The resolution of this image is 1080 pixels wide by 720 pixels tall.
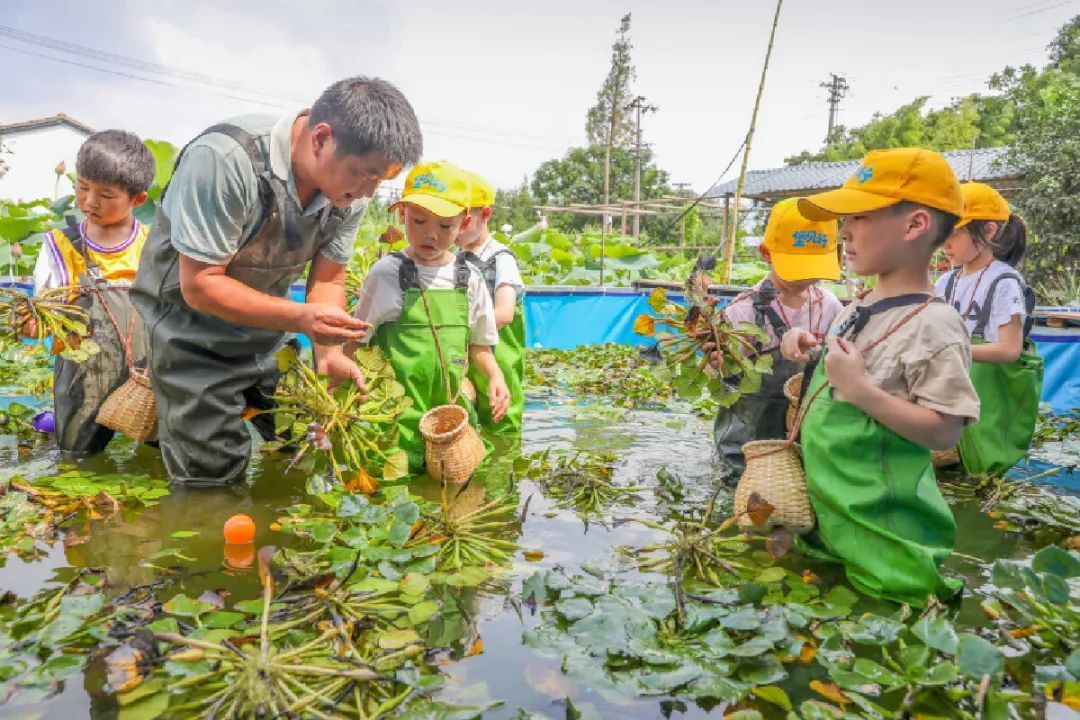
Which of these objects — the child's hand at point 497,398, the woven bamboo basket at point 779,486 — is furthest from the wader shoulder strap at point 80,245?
the woven bamboo basket at point 779,486

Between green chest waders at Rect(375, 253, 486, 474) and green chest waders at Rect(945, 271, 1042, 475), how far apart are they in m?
2.44

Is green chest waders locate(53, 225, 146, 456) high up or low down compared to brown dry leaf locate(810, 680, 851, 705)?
up

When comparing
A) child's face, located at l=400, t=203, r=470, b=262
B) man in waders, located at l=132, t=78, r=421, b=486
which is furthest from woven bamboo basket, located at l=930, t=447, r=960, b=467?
man in waders, located at l=132, t=78, r=421, b=486

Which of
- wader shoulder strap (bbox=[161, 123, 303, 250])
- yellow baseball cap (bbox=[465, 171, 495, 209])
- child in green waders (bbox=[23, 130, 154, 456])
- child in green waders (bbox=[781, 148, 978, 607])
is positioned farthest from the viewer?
yellow baseball cap (bbox=[465, 171, 495, 209])

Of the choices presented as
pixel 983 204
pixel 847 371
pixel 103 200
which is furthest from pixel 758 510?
pixel 103 200

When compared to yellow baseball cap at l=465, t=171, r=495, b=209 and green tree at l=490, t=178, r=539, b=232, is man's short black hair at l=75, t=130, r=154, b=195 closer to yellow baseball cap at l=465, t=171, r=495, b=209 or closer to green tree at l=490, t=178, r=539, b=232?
yellow baseball cap at l=465, t=171, r=495, b=209

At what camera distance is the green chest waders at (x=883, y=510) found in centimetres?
211

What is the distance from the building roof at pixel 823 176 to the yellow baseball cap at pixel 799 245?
612 inches

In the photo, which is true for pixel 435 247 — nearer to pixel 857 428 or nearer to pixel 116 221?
pixel 116 221

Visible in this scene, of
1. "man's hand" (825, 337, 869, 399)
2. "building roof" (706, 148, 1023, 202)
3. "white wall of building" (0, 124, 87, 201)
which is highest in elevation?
"white wall of building" (0, 124, 87, 201)

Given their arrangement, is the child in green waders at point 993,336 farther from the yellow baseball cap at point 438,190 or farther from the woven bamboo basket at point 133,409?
the woven bamboo basket at point 133,409

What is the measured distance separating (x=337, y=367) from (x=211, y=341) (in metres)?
0.50

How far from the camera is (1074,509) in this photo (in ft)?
10.4

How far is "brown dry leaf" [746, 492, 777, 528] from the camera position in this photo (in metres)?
2.24
